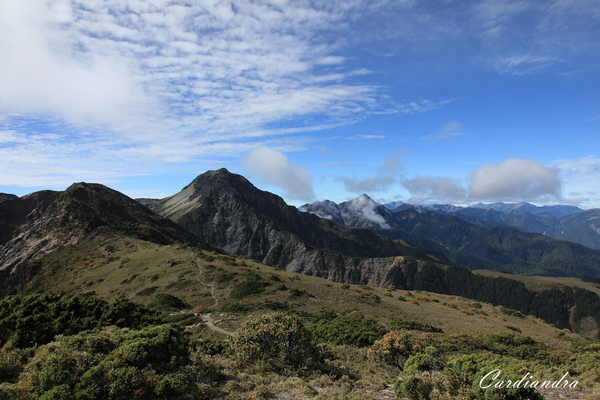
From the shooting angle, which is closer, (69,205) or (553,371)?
(553,371)

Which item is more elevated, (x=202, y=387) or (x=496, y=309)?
(x=202, y=387)

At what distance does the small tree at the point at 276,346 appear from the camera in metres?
20.5

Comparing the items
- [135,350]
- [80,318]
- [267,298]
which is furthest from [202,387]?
[267,298]

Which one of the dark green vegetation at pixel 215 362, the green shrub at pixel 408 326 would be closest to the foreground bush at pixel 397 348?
the dark green vegetation at pixel 215 362

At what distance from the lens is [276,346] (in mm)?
21203

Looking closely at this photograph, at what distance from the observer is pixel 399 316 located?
46.5m

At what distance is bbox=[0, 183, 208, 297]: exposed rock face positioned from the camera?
8838 cm

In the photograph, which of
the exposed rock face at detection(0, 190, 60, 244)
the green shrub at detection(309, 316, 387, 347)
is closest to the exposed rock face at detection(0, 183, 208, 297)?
the exposed rock face at detection(0, 190, 60, 244)

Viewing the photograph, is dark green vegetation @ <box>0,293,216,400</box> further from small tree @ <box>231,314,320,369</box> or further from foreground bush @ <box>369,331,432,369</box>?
foreground bush @ <box>369,331,432,369</box>

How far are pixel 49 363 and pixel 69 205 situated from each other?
123 m

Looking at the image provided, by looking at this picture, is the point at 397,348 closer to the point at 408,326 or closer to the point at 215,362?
the point at 215,362

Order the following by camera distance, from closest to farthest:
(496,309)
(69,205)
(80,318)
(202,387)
→ (202,387) → (80,318) → (496,309) → (69,205)

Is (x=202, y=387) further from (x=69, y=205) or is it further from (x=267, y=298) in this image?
(x=69, y=205)

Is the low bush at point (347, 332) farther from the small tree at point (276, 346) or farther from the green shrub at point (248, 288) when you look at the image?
the green shrub at point (248, 288)
